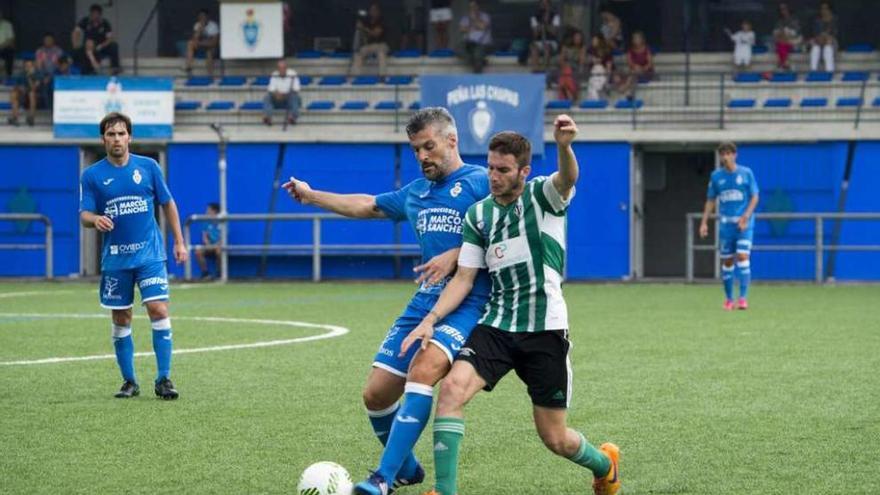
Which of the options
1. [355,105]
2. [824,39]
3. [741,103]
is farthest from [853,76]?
[355,105]

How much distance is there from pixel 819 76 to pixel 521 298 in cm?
2459

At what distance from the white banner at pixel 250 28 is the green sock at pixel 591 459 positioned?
27542 millimetres

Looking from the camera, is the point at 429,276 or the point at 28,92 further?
the point at 28,92

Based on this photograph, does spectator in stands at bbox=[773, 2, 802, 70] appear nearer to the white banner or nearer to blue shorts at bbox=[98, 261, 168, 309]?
the white banner

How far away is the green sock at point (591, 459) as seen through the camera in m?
6.91

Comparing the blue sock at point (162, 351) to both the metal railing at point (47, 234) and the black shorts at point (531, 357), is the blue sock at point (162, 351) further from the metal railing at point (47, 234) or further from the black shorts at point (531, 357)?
the metal railing at point (47, 234)

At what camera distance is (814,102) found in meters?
29.6

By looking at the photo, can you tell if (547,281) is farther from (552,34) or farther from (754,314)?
(552,34)

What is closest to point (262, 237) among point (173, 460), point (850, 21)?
point (850, 21)

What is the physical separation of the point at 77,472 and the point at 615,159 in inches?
894

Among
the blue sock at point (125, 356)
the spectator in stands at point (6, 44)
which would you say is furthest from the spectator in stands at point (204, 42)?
the blue sock at point (125, 356)

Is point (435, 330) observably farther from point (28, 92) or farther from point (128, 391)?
point (28, 92)

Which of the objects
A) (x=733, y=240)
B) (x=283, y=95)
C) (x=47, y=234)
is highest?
(x=283, y=95)

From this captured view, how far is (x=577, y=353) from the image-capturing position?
1403 cm
